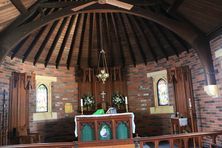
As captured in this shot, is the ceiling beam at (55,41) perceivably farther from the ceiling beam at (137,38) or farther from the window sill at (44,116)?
the ceiling beam at (137,38)

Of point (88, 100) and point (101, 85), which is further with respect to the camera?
point (101, 85)

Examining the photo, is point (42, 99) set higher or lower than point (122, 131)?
higher

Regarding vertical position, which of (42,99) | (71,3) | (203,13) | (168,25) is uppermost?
(71,3)

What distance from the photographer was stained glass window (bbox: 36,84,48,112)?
834cm

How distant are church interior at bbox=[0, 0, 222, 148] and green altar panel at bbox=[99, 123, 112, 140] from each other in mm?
21

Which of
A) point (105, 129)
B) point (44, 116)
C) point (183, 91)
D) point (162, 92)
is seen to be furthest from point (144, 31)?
point (44, 116)

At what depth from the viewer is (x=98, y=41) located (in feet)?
29.2

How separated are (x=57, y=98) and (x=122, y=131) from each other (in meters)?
4.37

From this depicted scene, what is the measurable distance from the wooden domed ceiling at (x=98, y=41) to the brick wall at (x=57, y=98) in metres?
0.30

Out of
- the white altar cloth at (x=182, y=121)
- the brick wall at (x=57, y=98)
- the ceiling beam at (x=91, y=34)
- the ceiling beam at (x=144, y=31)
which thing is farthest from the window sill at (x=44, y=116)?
the white altar cloth at (x=182, y=121)

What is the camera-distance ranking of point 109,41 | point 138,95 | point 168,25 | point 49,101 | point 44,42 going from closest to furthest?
point 168,25 → point 44,42 → point 49,101 → point 109,41 → point 138,95

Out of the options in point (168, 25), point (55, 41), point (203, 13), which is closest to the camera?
point (203, 13)

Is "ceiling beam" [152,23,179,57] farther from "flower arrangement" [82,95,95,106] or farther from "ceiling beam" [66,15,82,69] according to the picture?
"flower arrangement" [82,95,95,106]

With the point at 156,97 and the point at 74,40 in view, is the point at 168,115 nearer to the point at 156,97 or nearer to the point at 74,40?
the point at 156,97
